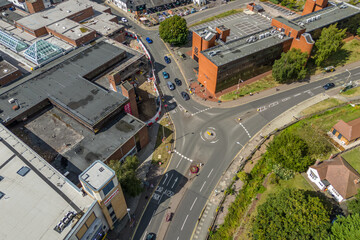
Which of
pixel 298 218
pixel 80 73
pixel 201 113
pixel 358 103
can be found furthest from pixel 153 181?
pixel 358 103

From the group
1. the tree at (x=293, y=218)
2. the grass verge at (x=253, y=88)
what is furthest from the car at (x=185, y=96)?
the tree at (x=293, y=218)

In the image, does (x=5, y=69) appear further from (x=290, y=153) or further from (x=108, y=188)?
(x=290, y=153)

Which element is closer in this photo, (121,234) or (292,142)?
(121,234)

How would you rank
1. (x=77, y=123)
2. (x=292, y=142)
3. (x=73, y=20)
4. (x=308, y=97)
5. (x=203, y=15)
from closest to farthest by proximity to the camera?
(x=292, y=142)
(x=77, y=123)
(x=308, y=97)
(x=73, y=20)
(x=203, y=15)

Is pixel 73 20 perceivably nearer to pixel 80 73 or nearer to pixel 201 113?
pixel 80 73

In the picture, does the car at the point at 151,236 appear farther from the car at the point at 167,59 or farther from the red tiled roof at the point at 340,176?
the car at the point at 167,59

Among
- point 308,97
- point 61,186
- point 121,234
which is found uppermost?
point 61,186

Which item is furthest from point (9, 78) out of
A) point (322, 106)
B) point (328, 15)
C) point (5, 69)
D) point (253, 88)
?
point (328, 15)

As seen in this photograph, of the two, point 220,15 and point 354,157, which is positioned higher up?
point 220,15
